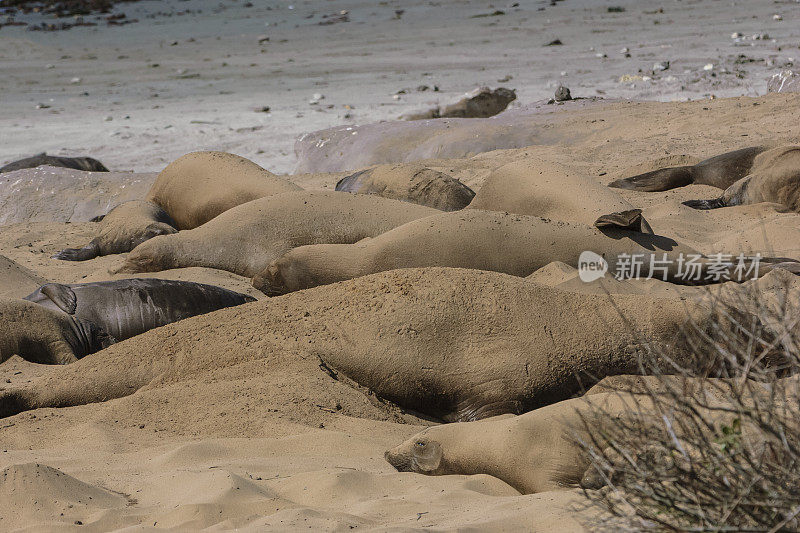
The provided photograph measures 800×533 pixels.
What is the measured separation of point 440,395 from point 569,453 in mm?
962

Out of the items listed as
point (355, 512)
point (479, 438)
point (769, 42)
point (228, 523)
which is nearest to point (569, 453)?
point (479, 438)

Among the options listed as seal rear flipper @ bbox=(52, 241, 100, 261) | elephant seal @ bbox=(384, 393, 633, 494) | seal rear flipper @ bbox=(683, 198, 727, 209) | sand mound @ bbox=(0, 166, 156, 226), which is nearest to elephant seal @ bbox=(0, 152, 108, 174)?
sand mound @ bbox=(0, 166, 156, 226)

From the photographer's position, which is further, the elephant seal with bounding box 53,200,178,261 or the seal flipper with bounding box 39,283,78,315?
the elephant seal with bounding box 53,200,178,261

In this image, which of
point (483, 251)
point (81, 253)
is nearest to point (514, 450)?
point (483, 251)

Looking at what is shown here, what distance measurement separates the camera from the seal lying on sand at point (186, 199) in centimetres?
741

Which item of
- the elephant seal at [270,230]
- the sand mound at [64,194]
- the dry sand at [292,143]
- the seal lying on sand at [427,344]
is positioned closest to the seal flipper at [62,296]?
the dry sand at [292,143]

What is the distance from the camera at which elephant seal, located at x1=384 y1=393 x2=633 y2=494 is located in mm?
3248

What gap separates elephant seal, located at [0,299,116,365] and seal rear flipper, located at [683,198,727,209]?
4580 mm

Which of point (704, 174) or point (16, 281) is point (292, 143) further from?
point (16, 281)

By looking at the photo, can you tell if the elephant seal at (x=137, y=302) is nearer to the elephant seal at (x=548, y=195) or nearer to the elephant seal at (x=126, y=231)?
the elephant seal at (x=126, y=231)

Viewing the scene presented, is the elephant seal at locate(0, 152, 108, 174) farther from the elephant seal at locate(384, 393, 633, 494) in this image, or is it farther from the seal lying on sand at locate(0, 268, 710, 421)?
the elephant seal at locate(384, 393, 633, 494)

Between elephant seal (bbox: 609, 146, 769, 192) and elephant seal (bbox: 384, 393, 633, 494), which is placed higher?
elephant seal (bbox: 384, 393, 633, 494)

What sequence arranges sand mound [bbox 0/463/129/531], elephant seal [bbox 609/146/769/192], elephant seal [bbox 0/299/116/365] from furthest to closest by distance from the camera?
elephant seal [bbox 609/146/769/192] < elephant seal [bbox 0/299/116/365] < sand mound [bbox 0/463/129/531]

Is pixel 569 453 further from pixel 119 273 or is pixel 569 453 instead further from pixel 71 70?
pixel 71 70
